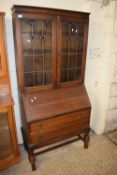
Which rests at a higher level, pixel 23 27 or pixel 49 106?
pixel 23 27

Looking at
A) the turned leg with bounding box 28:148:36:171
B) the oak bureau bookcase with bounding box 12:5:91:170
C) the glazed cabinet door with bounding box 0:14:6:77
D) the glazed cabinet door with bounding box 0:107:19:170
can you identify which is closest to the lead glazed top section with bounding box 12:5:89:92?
the oak bureau bookcase with bounding box 12:5:91:170

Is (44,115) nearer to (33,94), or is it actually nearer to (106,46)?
(33,94)

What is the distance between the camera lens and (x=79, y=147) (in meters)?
2.29

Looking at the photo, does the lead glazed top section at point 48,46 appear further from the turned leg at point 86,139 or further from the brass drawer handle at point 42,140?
the turned leg at point 86,139

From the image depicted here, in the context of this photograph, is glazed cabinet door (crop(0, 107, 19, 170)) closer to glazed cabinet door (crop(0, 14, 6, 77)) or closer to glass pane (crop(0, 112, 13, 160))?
glass pane (crop(0, 112, 13, 160))

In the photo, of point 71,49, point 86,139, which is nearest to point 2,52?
point 71,49

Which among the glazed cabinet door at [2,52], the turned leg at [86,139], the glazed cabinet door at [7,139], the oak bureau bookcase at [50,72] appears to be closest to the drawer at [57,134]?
the oak bureau bookcase at [50,72]

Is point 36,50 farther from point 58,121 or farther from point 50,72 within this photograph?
point 58,121

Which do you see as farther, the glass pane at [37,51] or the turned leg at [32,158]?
the turned leg at [32,158]

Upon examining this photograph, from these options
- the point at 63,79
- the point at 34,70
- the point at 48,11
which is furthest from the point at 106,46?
the point at 34,70

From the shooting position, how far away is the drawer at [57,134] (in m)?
1.76

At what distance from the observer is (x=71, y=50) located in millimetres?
1938

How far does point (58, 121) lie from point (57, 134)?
0.19m

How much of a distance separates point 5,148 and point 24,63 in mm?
1153
